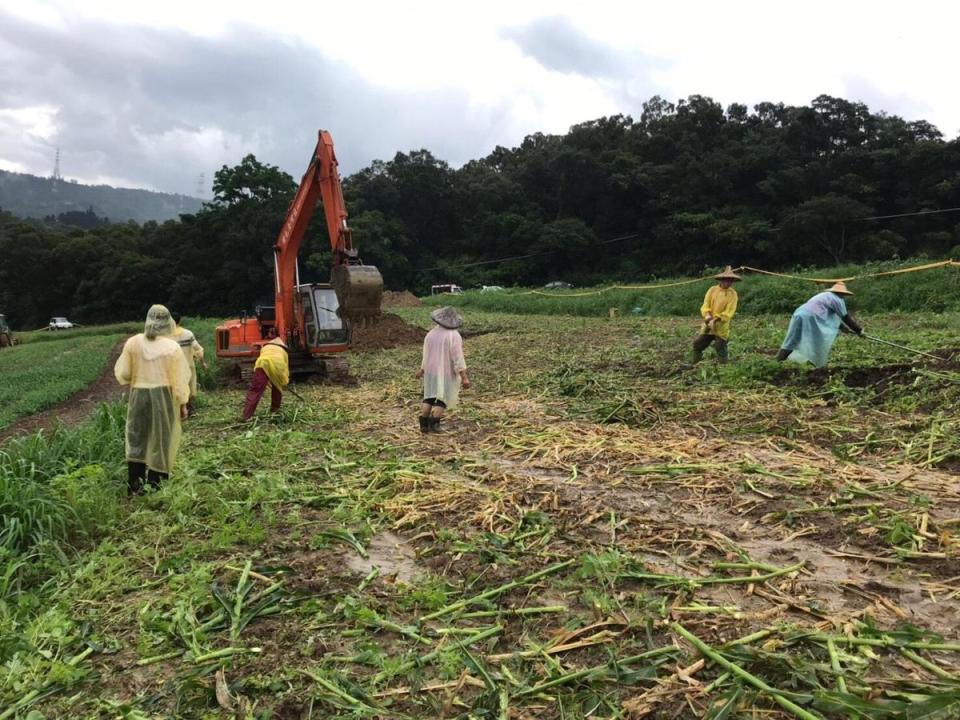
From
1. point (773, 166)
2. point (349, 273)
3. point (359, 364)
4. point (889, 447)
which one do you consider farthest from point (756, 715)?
point (773, 166)

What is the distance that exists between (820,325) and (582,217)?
4650 cm

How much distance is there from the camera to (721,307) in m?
9.23

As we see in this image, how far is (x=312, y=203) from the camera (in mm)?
11695

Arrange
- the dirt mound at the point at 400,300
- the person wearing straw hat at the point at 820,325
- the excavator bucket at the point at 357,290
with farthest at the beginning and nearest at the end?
the dirt mound at the point at 400,300, the excavator bucket at the point at 357,290, the person wearing straw hat at the point at 820,325

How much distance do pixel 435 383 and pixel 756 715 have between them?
512 cm

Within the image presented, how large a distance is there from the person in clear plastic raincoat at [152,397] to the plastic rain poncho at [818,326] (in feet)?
22.3

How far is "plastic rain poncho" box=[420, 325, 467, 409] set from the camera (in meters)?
7.14

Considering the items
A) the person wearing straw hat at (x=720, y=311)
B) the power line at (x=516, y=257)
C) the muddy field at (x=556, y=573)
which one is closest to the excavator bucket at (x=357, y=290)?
the muddy field at (x=556, y=573)

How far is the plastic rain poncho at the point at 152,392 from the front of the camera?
522 centimetres

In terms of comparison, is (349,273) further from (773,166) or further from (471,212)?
(471,212)

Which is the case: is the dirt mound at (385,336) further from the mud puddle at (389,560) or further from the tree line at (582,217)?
the tree line at (582,217)

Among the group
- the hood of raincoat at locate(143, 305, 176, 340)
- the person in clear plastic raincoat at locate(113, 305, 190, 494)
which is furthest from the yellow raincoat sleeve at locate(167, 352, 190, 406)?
the hood of raincoat at locate(143, 305, 176, 340)

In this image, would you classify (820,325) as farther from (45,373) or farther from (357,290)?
(45,373)

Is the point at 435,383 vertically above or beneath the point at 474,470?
above
